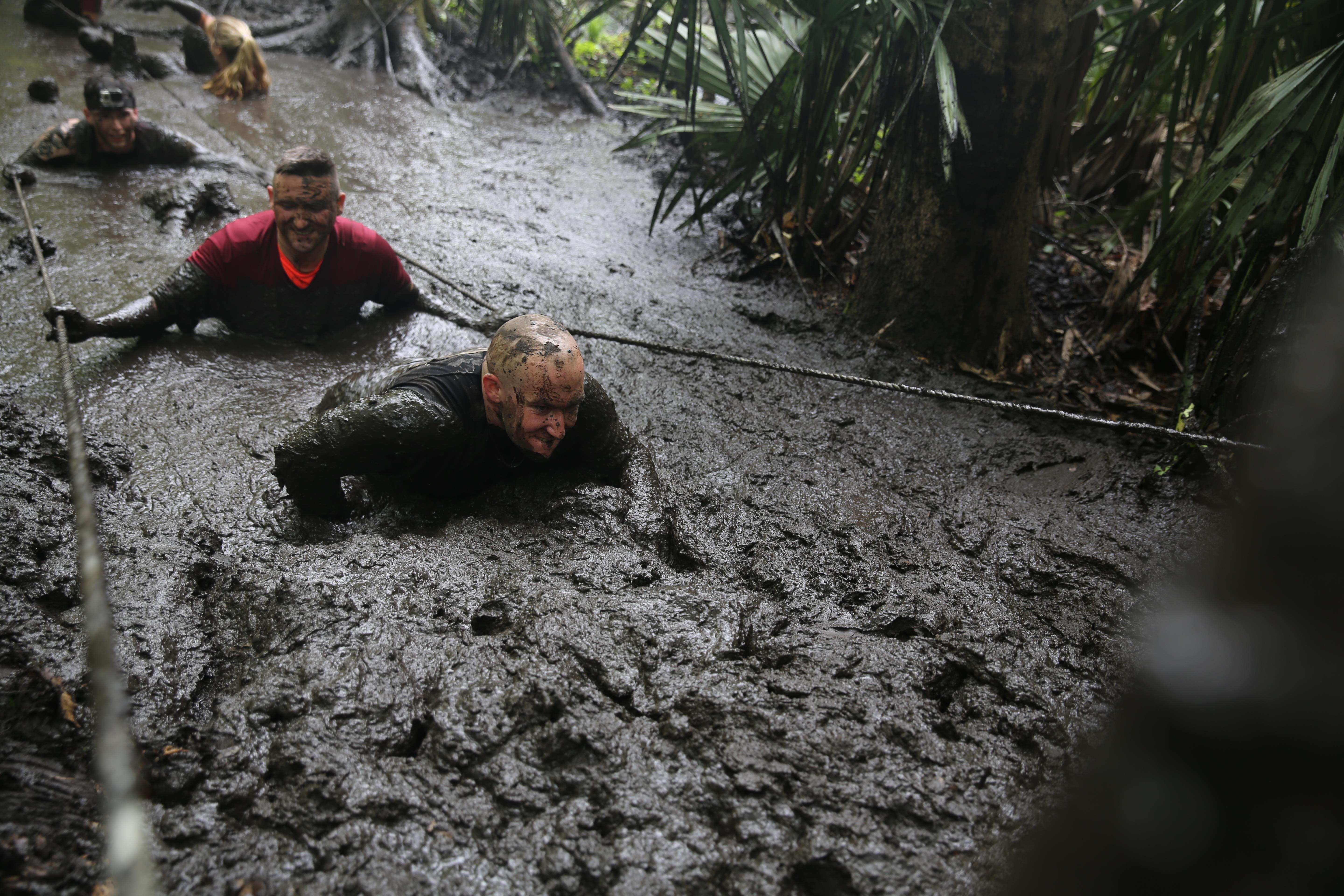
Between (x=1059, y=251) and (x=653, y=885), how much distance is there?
4.59m

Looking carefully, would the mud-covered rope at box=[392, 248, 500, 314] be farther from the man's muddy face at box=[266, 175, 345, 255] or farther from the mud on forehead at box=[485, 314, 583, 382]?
the mud on forehead at box=[485, 314, 583, 382]

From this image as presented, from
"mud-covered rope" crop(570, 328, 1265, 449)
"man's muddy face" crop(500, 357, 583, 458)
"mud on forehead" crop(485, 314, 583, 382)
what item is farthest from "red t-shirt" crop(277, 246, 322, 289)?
"man's muddy face" crop(500, 357, 583, 458)

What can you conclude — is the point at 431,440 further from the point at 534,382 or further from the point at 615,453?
the point at 615,453

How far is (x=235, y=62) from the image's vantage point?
640 centimetres

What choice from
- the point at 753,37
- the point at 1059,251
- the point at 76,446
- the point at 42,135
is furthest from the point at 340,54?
the point at 76,446

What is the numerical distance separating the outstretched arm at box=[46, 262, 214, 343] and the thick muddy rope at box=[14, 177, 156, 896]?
0.67m

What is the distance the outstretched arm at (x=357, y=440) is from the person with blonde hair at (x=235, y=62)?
5876 mm

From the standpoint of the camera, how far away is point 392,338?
360 centimetres

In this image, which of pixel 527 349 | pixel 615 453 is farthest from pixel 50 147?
pixel 615 453

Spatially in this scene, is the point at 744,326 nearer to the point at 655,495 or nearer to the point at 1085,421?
the point at 655,495

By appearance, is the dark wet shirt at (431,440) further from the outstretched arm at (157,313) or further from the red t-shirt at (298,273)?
the outstretched arm at (157,313)

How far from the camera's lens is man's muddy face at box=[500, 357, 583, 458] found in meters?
2.24

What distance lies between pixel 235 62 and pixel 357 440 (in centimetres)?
613

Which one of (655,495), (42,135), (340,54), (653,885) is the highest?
(340,54)
